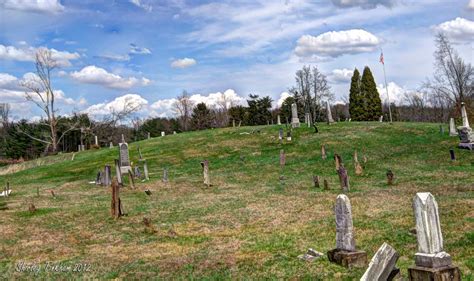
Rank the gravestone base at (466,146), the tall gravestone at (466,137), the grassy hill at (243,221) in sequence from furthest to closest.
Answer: the tall gravestone at (466,137)
the gravestone base at (466,146)
the grassy hill at (243,221)

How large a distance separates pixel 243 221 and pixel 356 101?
75272 mm

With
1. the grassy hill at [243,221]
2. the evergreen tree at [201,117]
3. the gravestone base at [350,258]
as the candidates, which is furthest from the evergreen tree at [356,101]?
the gravestone base at [350,258]

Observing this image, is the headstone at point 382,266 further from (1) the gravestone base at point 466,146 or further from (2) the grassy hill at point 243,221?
(1) the gravestone base at point 466,146

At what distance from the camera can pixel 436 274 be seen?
654 centimetres

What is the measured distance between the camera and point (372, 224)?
12898 mm

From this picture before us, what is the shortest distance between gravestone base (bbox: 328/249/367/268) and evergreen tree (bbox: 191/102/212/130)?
8701 centimetres

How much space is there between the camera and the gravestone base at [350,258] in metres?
9.11

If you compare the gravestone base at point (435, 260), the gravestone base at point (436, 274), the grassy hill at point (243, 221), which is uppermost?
the gravestone base at point (435, 260)

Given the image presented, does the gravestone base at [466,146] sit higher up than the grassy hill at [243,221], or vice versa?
the gravestone base at [466,146]

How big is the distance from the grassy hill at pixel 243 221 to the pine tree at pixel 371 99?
50173 millimetres

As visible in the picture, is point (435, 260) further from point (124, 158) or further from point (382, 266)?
point (124, 158)

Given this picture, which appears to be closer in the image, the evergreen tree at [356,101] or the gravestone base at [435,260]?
the gravestone base at [435,260]

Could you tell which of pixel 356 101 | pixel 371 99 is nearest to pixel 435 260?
pixel 371 99

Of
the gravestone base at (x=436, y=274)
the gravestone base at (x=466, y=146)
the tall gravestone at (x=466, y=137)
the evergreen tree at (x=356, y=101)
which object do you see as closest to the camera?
the gravestone base at (x=436, y=274)
